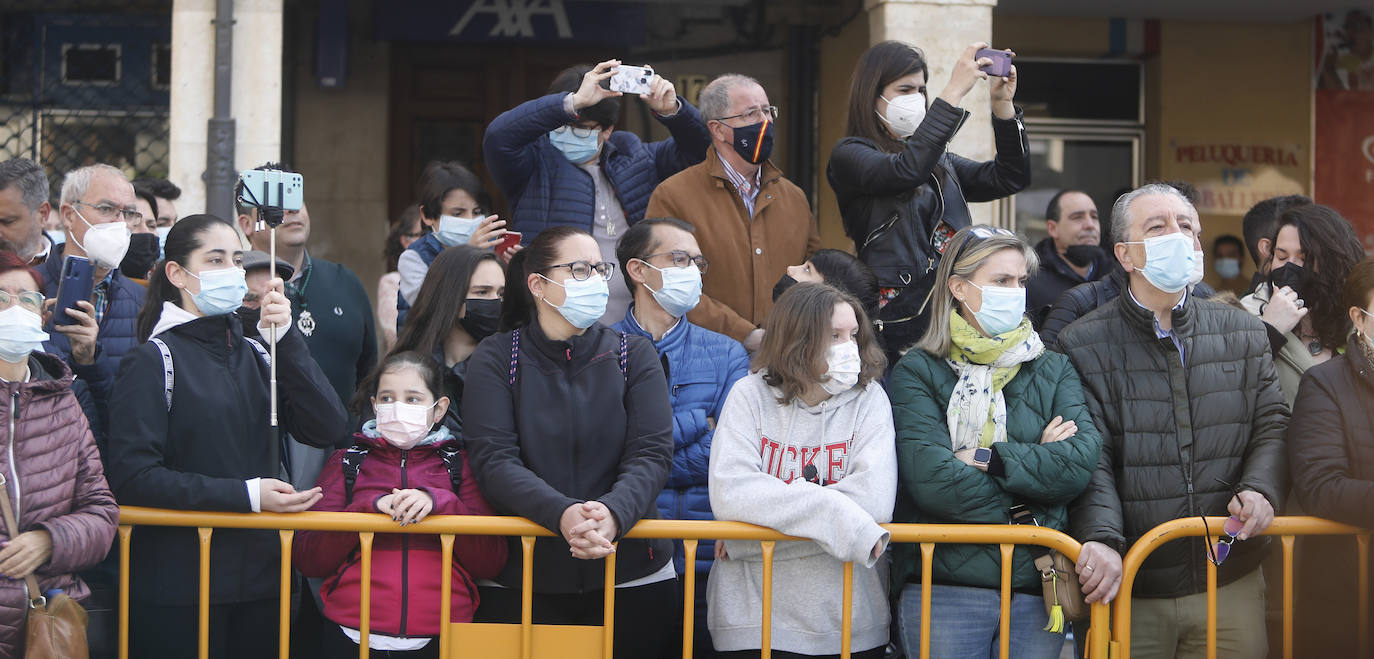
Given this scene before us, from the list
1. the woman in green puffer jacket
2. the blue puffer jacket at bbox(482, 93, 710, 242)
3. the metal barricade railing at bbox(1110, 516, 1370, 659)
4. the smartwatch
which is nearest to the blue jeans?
the woman in green puffer jacket

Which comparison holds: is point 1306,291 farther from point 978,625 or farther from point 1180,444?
point 978,625

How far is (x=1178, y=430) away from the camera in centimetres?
428

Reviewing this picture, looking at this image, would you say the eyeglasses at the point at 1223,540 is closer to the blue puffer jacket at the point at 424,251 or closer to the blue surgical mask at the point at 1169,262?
the blue surgical mask at the point at 1169,262

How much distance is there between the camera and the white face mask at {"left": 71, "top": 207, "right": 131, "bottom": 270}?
505cm

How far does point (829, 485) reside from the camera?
4188mm

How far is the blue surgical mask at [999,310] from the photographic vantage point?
431cm

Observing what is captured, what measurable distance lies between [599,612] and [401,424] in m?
0.83

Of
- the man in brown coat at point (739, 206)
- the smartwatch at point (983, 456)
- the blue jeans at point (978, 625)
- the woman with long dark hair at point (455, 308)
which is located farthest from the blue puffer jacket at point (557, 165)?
the blue jeans at point (978, 625)

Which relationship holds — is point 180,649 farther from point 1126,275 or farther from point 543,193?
point 1126,275

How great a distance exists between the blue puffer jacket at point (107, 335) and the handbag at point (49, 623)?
0.84 metres

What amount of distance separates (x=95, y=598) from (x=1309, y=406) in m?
3.79

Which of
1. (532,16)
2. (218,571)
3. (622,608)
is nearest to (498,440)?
(622,608)

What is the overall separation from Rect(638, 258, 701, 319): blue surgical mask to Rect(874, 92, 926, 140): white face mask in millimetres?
1027

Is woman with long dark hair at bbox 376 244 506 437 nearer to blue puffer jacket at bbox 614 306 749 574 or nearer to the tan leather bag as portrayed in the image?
blue puffer jacket at bbox 614 306 749 574
